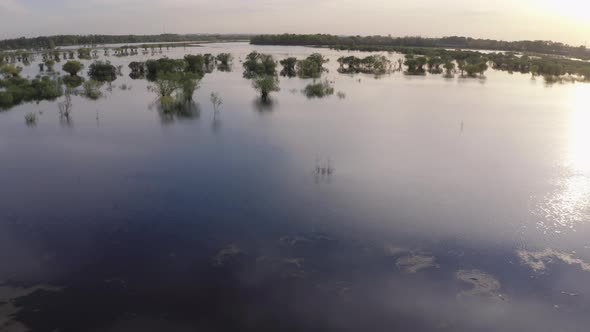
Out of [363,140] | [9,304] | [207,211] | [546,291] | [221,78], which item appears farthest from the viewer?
[221,78]

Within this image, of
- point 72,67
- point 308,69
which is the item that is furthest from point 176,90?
point 308,69

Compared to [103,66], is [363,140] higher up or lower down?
lower down

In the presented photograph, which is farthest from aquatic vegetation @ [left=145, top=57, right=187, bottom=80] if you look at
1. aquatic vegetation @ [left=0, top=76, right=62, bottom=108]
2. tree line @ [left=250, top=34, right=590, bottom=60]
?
tree line @ [left=250, top=34, right=590, bottom=60]

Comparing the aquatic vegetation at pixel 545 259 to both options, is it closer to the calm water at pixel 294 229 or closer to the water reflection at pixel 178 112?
the calm water at pixel 294 229

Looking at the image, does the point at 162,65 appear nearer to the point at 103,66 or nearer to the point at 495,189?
the point at 103,66

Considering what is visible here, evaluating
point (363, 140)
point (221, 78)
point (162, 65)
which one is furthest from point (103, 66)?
point (363, 140)

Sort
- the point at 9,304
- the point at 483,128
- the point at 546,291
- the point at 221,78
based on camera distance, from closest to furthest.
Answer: the point at 9,304 → the point at 546,291 → the point at 483,128 → the point at 221,78
